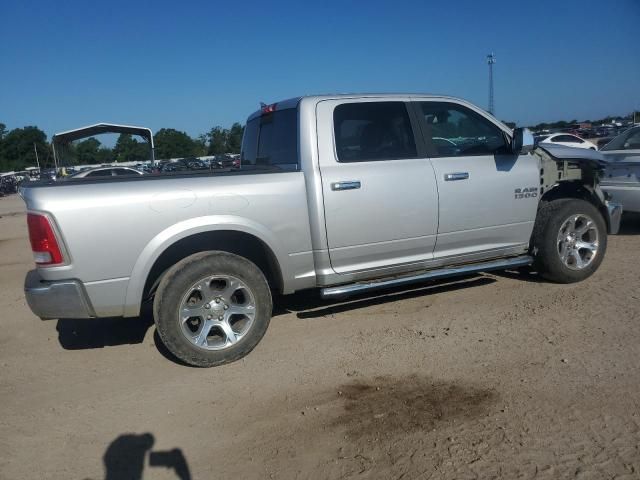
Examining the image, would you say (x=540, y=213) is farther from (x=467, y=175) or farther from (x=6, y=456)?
(x=6, y=456)

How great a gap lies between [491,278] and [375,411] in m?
3.18

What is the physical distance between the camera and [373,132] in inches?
179

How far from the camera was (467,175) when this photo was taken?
185 inches

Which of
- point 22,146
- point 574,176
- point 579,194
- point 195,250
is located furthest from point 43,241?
point 22,146

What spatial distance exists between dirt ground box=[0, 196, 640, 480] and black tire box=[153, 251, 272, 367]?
12 centimetres

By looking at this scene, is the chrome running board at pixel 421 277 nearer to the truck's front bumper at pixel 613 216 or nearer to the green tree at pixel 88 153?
the truck's front bumper at pixel 613 216

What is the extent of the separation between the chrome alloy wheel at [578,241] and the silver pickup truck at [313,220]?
0.01m

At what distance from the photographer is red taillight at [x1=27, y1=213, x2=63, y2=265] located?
11.1 ft

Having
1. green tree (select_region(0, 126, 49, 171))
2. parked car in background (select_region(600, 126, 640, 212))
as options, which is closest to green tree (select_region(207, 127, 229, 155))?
parked car in background (select_region(600, 126, 640, 212))

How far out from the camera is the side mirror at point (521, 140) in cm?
478

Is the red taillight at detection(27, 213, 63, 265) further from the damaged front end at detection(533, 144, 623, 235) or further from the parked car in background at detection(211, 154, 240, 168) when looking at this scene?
the damaged front end at detection(533, 144, 623, 235)

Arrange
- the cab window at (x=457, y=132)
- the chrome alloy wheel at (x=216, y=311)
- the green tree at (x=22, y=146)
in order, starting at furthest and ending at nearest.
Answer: the green tree at (x=22, y=146)
the cab window at (x=457, y=132)
the chrome alloy wheel at (x=216, y=311)

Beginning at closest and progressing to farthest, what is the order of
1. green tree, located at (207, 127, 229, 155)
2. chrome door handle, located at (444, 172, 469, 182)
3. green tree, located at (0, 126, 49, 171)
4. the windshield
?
the windshield, chrome door handle, located at (444, 172, 469, 182), green tree, located at (207, 127, 229, 155), green tree, located at (0, 126, 49, 171)

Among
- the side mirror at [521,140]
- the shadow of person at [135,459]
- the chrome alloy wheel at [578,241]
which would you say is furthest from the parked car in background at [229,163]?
the chrome alloy wheel at [578,241]
